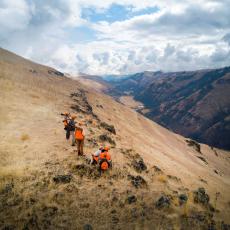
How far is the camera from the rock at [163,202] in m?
12.2

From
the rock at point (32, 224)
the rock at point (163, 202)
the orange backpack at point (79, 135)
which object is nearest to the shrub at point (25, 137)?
the orange backpack at point (79, 135)

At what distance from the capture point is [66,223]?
9727 mm

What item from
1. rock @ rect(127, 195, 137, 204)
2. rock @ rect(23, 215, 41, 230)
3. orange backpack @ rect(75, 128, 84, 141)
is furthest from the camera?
orange backpack @ rect(75, 128, 84, 141)

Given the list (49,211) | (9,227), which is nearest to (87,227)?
(49,211)

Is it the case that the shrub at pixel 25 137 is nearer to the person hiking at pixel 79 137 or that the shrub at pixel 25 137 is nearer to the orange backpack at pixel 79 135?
the person hiking at pixel 79 137

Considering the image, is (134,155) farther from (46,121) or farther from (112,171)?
(46,121)

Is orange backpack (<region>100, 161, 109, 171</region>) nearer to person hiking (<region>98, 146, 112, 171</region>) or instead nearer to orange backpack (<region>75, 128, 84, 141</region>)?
person hiking (<region>98, 146, 112, 171</region>)

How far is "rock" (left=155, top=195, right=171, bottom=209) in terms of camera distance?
12227 millimetres

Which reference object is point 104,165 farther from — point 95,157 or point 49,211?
point 49,211

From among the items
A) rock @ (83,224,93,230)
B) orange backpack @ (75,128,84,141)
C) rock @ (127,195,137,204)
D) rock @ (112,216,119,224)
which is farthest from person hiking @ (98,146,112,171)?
rock @ (83,224,93,230)

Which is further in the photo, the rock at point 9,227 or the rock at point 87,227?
the rock at point 87,227

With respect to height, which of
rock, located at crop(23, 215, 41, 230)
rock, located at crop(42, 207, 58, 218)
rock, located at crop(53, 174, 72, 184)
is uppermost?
rock, located at crop(53, 174, 72, 184)

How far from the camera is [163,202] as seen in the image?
1244 centimetres

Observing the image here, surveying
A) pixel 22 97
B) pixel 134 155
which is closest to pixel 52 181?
pixel 134 155
